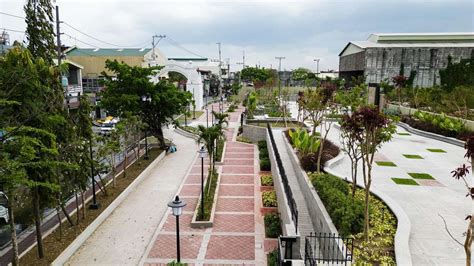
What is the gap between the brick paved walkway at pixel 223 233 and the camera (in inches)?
392

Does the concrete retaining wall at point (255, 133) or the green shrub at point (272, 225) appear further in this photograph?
the concrete retaining wall at point (255, 133)

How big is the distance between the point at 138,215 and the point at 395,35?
56.3 m

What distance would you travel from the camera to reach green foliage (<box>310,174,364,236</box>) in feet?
28.0

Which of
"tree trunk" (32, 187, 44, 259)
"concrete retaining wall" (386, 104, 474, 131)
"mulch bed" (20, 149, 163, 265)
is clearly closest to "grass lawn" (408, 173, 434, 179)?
"concrete retaining wall" (386, 104, 474, 131)

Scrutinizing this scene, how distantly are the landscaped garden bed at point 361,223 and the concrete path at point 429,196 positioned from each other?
0.56 m

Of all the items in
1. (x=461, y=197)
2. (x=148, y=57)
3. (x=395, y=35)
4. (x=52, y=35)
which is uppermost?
(x=395, y=35)

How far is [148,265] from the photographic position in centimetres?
958

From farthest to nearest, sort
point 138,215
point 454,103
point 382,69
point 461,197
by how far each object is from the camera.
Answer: point 382,69, point 454,103, point 138,215, point 461,197

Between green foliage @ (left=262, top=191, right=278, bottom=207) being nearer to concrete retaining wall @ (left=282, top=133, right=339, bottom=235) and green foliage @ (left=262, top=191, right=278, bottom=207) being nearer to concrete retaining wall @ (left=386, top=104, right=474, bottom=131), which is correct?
concrete retaining wall @ (left=282, top=133, right=339, bottom=235)

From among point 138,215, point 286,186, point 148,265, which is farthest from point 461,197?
point 138,215

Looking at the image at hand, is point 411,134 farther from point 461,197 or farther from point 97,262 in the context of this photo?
point 97,262

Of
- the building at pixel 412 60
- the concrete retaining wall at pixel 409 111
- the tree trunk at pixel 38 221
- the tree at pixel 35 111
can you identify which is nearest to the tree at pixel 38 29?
the tree at pixel 35 111

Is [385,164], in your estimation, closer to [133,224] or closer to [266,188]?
[266,188]

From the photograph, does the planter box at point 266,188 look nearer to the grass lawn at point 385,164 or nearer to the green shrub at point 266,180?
the green shrub at point 266,180
